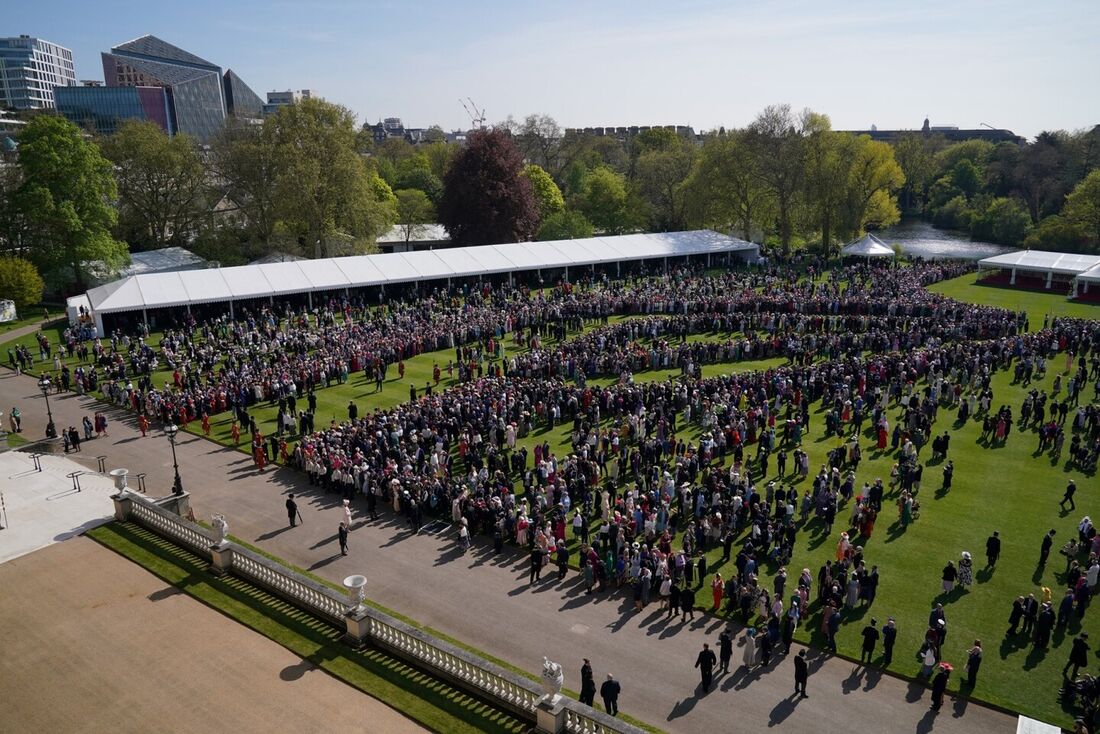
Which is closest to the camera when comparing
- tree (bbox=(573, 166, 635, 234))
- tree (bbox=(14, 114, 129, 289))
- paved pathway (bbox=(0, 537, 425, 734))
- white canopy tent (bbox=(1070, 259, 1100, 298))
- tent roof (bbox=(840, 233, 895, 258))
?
paved pathway (bbox=(0, 537, 425, 734))

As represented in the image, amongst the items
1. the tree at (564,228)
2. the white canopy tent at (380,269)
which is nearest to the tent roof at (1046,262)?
the white canopy tent at (380,269)

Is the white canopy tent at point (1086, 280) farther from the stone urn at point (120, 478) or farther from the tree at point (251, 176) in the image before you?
the tree at point (251, 176)

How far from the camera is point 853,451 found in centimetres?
2208

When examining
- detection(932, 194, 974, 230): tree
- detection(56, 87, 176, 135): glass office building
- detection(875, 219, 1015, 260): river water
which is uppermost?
detection(56, 87, 176, 135): glass office building

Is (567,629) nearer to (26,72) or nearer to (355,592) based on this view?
(355,592)

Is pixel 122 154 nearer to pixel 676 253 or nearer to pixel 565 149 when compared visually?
pixel 676 253

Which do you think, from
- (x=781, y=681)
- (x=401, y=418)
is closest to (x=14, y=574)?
(x=401, y=418)

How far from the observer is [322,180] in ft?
178

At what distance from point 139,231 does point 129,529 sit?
49.4 m

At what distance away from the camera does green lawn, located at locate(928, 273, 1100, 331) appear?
137 ft

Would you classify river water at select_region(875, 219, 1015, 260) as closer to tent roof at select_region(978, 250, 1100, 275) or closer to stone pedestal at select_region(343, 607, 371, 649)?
tent roof at select_region(978, 250, 1100, 275)

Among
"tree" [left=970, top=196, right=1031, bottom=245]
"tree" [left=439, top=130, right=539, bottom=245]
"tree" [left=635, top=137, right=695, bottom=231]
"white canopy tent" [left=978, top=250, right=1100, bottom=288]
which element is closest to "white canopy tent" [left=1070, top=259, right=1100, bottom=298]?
"white canopy tent" [left=978, top=250, right=1100, bottom=288]

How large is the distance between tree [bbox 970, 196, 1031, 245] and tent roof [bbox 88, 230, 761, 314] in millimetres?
28807

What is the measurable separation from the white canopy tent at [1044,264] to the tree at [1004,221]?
2094 cm
